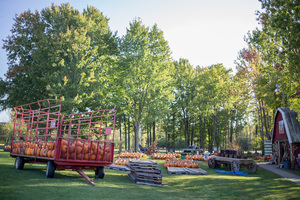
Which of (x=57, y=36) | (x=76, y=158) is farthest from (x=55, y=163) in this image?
A: (x=57, y=36)

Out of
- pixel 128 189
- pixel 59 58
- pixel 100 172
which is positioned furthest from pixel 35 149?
pixel 59 58

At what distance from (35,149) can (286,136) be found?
2066 centimetres

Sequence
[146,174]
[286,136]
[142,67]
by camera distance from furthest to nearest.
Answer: [142,67] → [286,136] → [146,174]

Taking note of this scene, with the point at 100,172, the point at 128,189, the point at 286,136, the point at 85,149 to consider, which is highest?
the point at 286,136

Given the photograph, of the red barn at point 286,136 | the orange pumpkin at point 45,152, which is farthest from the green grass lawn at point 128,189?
the red barn at point 286,136

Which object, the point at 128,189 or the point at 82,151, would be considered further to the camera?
the point at 82,151

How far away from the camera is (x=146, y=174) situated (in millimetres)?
11031

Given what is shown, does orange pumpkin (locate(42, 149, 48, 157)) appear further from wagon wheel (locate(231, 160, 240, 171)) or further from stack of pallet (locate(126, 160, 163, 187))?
wagon wheel (locate(231, 160, 240, 171))

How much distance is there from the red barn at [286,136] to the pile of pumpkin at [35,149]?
1879 centimetres

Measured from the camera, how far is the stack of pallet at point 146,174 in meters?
10.8

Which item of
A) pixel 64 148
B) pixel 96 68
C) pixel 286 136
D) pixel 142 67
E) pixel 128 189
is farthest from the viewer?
pixel 142 67

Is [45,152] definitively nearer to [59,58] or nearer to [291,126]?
[59,58]

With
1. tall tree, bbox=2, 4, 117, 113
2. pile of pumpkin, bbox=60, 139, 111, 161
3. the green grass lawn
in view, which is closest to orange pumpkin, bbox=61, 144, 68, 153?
pile of pumpkin, bbox=60, 139, 111, 161

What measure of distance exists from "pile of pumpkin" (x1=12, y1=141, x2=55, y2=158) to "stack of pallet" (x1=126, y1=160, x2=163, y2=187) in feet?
12.9
